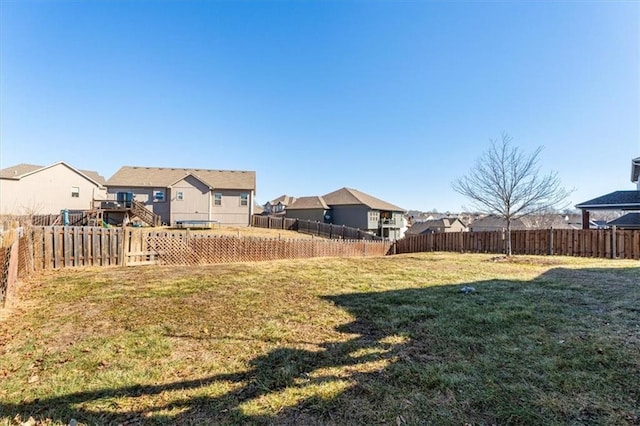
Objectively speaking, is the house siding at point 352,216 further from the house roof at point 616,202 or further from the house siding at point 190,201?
the house roof at point 616,202

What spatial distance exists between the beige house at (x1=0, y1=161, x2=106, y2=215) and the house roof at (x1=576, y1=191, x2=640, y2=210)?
126ft

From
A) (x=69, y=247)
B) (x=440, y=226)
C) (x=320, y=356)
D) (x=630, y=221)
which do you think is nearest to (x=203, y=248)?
(x=69, y=247)

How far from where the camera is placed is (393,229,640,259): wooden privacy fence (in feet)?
44.2

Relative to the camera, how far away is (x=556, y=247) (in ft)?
50.8

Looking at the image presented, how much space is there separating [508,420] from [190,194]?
3031 cm

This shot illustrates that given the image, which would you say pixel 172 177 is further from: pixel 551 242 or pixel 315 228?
pixel 551 242

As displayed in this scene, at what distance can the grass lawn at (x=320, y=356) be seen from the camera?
2.47 m

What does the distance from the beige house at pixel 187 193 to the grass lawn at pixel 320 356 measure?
77.4 feet

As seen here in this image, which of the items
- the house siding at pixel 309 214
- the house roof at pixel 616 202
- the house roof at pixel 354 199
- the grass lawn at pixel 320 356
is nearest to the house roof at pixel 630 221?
the house roof at pixel 616 202

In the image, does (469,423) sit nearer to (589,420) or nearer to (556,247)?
(589,420)

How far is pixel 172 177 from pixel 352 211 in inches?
841

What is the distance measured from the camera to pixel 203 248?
1249cm

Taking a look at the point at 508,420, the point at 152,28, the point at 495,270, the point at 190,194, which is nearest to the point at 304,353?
the point at 508,420

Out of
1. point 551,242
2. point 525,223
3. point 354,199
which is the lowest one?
point 551,242
